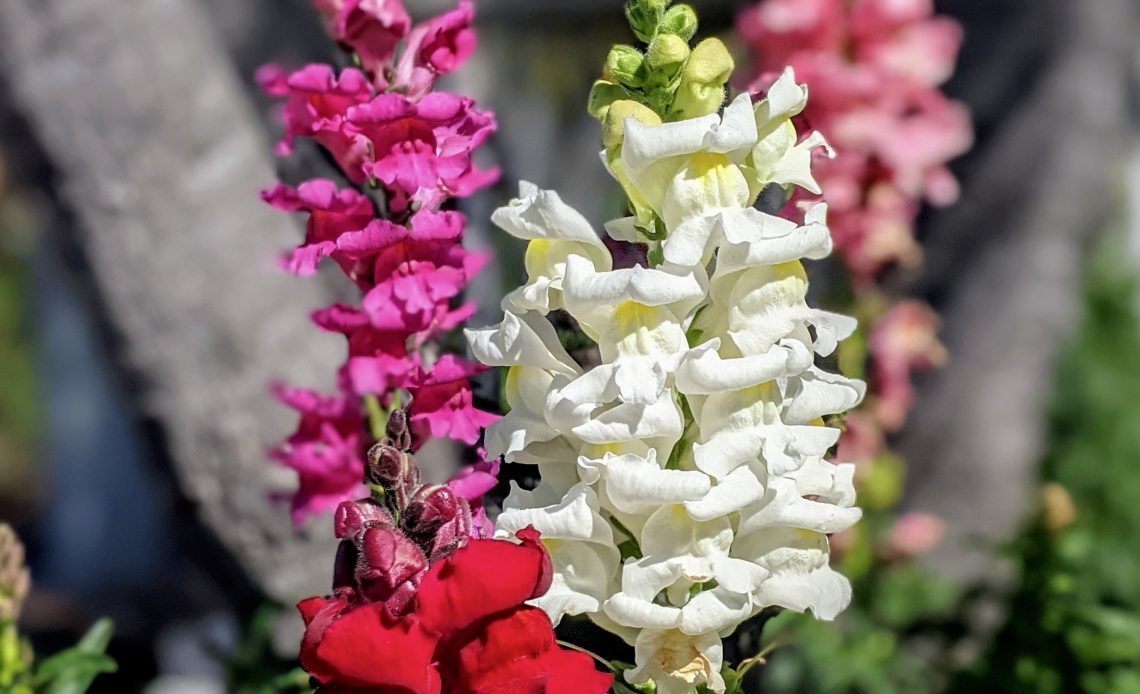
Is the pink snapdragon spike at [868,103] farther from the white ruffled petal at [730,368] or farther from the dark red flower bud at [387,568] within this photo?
the dark red flower bud at [387,568]

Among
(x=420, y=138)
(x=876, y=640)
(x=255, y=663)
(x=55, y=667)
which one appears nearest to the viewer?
(x=420, y=138)

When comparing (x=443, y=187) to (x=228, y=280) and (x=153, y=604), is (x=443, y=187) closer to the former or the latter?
(x=228, y=280)

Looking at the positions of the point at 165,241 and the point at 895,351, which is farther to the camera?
the point at 895,351

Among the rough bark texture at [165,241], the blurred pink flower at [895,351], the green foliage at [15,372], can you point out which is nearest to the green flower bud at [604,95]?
the rough bark texture at [165,241]

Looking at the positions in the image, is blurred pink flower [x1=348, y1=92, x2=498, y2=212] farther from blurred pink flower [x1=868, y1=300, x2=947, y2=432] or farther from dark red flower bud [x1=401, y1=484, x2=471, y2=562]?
blurred pink flower [x1=868, y1=300, x2=947, y2=432]

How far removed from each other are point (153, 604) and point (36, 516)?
115 inches

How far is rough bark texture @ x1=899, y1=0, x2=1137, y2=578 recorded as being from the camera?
10.1 ft

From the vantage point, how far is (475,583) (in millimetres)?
752

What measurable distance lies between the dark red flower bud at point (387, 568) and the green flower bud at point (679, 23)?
1.47 feet

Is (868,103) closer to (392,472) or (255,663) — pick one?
(255,663)

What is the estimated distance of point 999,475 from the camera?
10.1 ft

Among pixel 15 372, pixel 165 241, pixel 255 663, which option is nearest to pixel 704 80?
pixel 255 663

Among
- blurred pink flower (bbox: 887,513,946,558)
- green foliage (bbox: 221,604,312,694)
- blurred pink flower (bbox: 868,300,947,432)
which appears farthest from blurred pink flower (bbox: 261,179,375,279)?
blurred pink flower (bbox: 887,513,946,558)

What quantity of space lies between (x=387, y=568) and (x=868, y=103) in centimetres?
159
